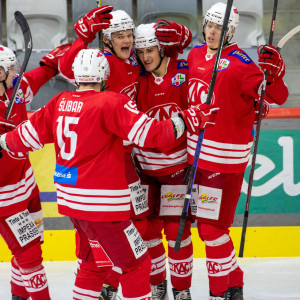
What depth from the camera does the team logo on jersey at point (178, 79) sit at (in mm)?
3418

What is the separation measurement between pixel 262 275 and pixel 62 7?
2.60 m

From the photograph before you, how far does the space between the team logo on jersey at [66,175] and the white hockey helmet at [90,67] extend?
1.20ft

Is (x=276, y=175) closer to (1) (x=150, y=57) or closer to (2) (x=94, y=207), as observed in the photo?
(1) (x=150, y=57)

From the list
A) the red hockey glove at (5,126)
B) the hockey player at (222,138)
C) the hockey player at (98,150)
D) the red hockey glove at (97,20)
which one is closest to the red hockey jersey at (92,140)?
the hockey player at (98,150)

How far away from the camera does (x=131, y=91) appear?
3.42 metres

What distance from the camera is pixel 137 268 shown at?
116 inches

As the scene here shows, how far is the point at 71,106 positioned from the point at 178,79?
2.55ft

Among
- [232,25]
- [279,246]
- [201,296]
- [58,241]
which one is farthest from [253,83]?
[58,241]

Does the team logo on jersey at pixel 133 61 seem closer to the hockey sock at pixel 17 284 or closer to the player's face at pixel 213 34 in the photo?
the player's face at pixel 213 34

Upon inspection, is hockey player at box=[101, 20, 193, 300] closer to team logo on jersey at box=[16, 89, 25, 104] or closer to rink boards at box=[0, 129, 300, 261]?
team logo on jersey at box=[16, 89, 25, 104]

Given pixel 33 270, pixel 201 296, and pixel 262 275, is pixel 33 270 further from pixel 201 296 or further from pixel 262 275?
pixel 262 275

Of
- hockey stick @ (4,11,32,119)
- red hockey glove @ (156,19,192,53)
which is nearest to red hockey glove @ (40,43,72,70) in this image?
hockey stick @ (4,11,32,119)

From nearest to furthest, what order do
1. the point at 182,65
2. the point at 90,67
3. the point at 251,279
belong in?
the point at 90,67, the point at 182,65, the point at 251,279

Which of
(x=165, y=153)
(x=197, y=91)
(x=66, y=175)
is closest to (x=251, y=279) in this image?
(x=165, y=153)
